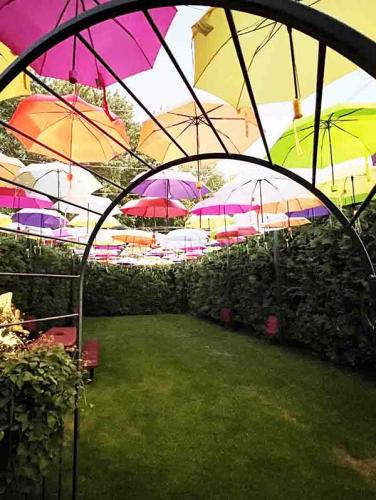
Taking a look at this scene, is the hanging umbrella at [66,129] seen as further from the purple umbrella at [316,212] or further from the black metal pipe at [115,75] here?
the purple umbrella at [316,212]

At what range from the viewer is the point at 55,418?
1673 mm

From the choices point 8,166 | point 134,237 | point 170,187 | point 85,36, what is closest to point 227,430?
point 170,187

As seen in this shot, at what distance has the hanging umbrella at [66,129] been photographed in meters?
2.71

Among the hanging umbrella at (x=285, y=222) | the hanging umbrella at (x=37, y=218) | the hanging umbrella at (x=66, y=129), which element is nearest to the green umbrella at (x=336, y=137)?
the hanging umbrella at (x=66, y=129)

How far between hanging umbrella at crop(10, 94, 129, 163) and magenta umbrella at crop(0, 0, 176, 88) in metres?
0.60

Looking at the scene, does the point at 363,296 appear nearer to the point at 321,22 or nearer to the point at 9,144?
the point at 321,22

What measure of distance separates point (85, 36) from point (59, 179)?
3125 millimetres

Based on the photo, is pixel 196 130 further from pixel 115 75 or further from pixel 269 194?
pixel 115 75

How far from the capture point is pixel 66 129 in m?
3.03

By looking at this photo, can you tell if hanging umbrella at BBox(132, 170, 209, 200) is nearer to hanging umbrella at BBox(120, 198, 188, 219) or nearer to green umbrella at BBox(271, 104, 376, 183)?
hanging umbrella at BBox(120, 198, 188, 219)

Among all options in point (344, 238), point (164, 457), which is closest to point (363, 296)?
point (344, 238)

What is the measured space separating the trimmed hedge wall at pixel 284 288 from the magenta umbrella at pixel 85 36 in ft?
6.85

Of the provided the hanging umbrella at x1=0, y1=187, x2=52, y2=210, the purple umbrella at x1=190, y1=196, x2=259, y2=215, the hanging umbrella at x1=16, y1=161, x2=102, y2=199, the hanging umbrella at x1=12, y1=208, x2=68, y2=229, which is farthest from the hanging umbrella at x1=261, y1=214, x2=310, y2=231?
the hanging umbrella at x1=12, y1=208, x2=68, y2=229

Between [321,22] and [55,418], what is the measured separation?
74.5 inches
